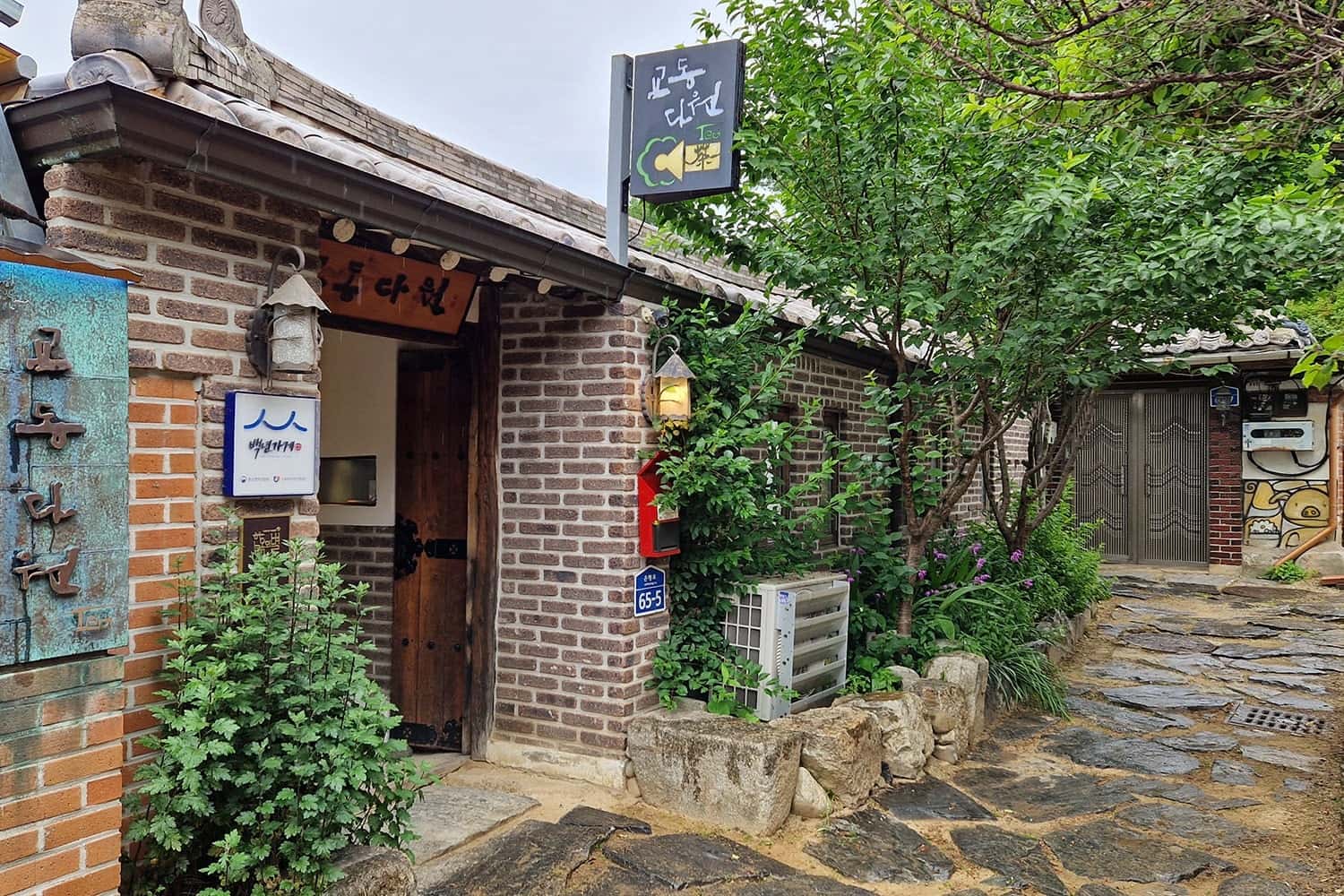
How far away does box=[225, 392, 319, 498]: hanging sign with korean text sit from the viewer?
9.99 ft

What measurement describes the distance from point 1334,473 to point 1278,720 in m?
7.72

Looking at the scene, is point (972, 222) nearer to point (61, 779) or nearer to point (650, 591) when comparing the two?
point (650, 591)

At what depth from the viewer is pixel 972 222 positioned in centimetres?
549

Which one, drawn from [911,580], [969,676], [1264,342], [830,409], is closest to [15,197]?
[911,580]

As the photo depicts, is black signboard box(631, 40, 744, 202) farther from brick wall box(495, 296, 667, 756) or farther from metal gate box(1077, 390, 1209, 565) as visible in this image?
metal gate box(1077, 390, 1209, 565)

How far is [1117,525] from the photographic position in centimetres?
1468

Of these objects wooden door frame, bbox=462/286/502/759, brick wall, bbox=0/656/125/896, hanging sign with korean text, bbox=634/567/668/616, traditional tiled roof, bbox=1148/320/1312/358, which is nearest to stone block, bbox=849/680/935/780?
hanging sign with korean text, bbox=634/567/668/616

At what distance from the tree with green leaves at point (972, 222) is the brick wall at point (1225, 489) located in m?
8.57

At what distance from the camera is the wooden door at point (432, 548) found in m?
5.27

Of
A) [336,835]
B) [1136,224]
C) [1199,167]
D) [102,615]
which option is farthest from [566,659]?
[1199,167]

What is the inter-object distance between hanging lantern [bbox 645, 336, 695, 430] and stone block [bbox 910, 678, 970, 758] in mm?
2259

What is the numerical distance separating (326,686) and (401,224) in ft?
5.63

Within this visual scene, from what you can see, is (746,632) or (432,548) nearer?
(746,632)

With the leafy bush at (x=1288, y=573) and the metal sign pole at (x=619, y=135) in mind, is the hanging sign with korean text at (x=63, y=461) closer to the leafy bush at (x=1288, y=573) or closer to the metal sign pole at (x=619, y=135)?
the metal sign pole at (x=619, y=135)
